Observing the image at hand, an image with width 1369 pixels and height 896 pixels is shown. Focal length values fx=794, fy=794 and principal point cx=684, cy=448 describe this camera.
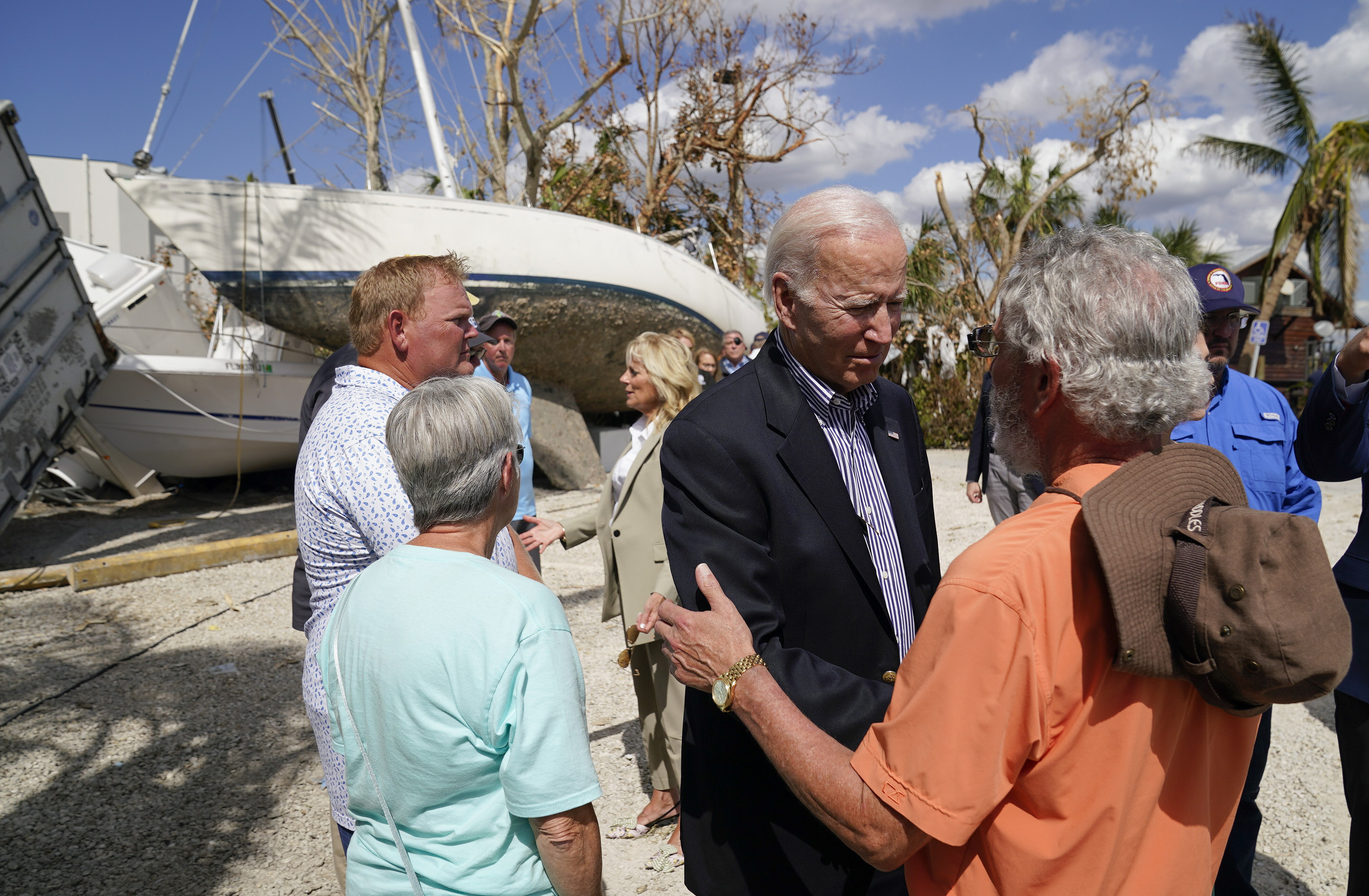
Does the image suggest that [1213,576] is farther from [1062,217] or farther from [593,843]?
[1062,217]

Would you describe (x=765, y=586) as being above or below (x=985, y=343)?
below

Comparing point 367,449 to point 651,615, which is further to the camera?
point 367,449

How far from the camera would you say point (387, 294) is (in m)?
2.31

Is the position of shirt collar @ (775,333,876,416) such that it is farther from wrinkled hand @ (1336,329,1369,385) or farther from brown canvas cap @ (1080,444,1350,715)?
wrinkled hand @ (1336,329,1369,385)

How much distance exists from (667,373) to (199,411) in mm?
7929

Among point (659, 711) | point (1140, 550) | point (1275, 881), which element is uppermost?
point (1140, 550)

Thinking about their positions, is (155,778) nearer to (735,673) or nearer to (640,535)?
(640,535)

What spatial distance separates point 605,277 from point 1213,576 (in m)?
10.1

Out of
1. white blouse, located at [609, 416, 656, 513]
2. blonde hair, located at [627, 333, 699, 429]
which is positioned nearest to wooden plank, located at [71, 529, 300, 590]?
white blouse, located at [609, 416, 656, 513]

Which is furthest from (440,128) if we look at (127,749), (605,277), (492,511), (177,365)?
(492,511)

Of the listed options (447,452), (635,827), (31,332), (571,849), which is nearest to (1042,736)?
(571,849)

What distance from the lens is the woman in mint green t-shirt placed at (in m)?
1.43

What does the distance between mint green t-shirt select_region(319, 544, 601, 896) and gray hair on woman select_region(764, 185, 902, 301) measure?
90 centimetres

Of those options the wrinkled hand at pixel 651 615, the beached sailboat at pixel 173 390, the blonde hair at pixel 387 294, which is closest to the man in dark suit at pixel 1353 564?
the wrinkled hand at pixel 651 615
